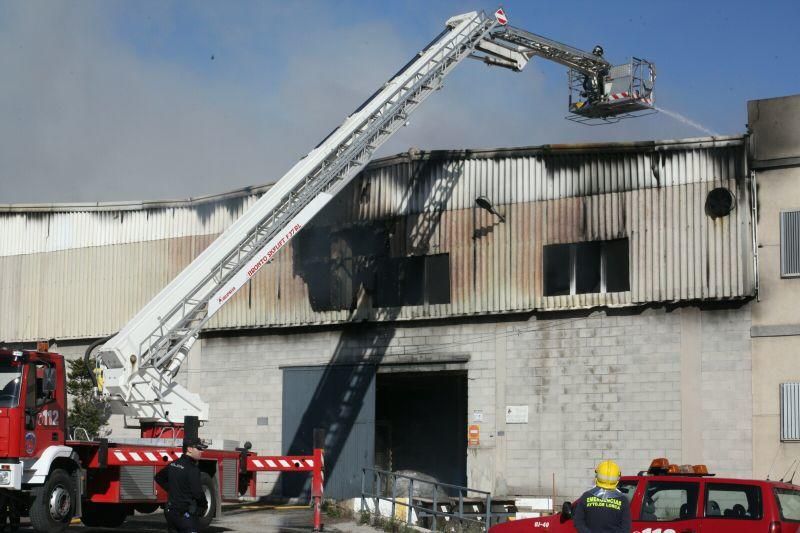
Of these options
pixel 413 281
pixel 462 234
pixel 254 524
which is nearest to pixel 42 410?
pixel 254 524

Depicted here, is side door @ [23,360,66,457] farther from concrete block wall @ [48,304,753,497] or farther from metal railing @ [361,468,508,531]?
concrete block wall @ [48,304,753,497]

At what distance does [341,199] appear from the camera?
92.8ft

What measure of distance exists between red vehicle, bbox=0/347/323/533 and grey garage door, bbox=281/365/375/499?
28.6 feet

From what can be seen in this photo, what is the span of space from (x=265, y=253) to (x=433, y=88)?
5803mm

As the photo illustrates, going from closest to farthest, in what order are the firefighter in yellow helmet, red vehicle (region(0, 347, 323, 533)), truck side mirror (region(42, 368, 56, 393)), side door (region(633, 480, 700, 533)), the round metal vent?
the firefighter in yellow helmet < side door (region(633, 480, 700, 533)) < red vehicle (region(0, 347, 323, 533)) < truck side mirror (region(42, 368, 56, 393)) < the round metal vent

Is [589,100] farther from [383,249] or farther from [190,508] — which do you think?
[190,508]

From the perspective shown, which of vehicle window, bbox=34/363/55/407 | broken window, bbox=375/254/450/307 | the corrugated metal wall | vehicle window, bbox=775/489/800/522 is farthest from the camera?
broken window, bbox=375/254/450/307

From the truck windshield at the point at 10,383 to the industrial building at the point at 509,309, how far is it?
12143 millimetres

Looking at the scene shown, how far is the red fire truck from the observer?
15898 mm

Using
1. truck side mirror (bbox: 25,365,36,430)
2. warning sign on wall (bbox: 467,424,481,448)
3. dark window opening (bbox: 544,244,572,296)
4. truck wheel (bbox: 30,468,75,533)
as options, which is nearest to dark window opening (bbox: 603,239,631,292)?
dark window opening (bbox: 544,244,572,296)

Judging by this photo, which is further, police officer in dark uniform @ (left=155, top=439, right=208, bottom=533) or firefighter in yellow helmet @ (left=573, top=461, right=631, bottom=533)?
police officer in dark uniform @ (left=155, top=439, right=208, bottom=533)

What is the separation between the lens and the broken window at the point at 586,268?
79.3 feet

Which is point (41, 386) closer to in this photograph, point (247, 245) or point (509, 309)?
point (247, 245)

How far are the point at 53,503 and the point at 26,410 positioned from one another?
1405 millimetres
